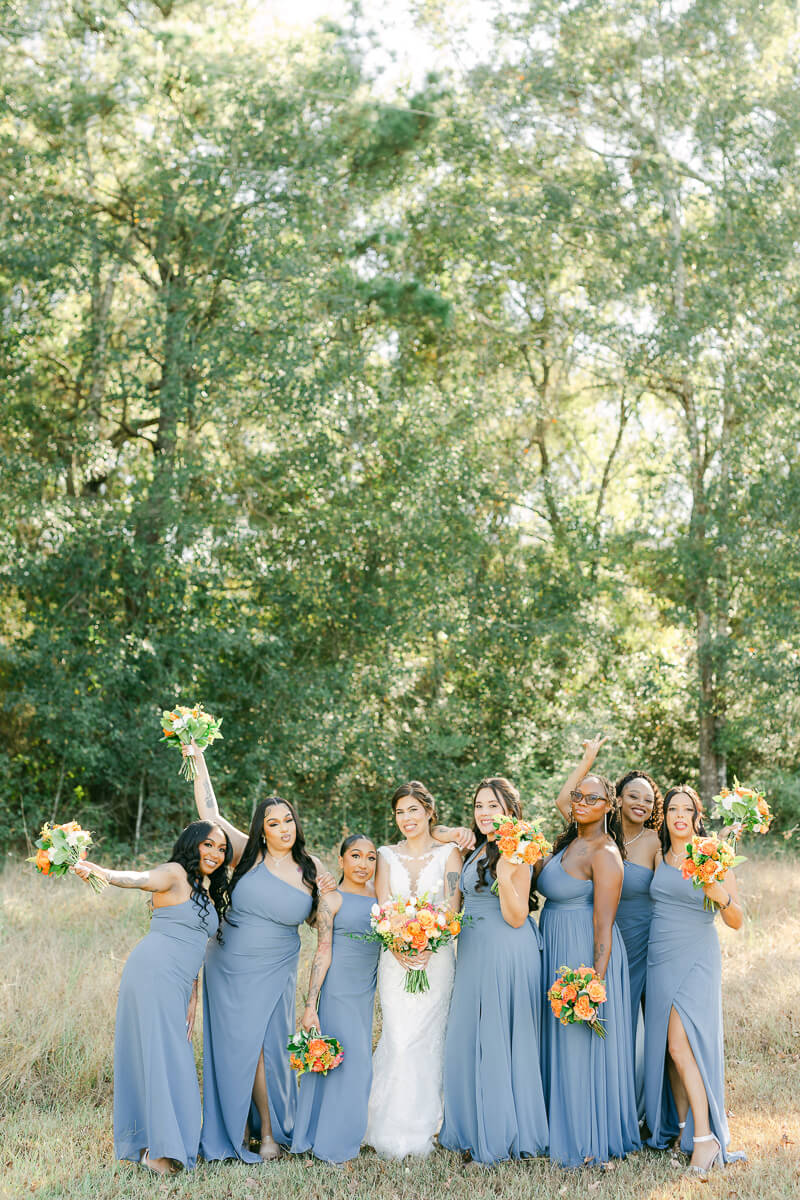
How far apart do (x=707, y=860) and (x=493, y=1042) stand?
4.95 ft

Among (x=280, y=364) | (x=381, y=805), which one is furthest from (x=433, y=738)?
(x=280, y=364)

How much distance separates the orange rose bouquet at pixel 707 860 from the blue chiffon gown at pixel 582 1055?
65 centimetres

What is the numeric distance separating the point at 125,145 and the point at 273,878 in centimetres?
1235

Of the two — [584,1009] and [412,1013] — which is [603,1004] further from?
[412,1013]

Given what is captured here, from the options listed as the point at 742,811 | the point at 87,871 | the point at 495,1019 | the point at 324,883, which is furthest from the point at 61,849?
the point at 742,811

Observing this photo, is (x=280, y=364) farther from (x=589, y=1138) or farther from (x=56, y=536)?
(x=589, y=1138)

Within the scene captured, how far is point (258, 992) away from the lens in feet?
20.9

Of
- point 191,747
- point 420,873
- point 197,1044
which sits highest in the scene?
point 191,747

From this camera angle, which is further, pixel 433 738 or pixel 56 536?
pixel 433 738

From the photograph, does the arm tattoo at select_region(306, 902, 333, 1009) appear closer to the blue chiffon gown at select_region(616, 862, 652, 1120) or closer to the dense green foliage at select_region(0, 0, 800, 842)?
the blue chiffon gown at select_region(616, 862, 652, 1120)

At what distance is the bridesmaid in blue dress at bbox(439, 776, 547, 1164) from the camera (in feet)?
20.1

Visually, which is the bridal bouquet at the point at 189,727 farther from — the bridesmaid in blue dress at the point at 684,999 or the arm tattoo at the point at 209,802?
the bridesmaid in blue dress at the point at 684,999

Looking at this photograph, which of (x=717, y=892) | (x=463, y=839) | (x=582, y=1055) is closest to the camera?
(x=717, y=892)

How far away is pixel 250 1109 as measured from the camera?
6.37 metres
